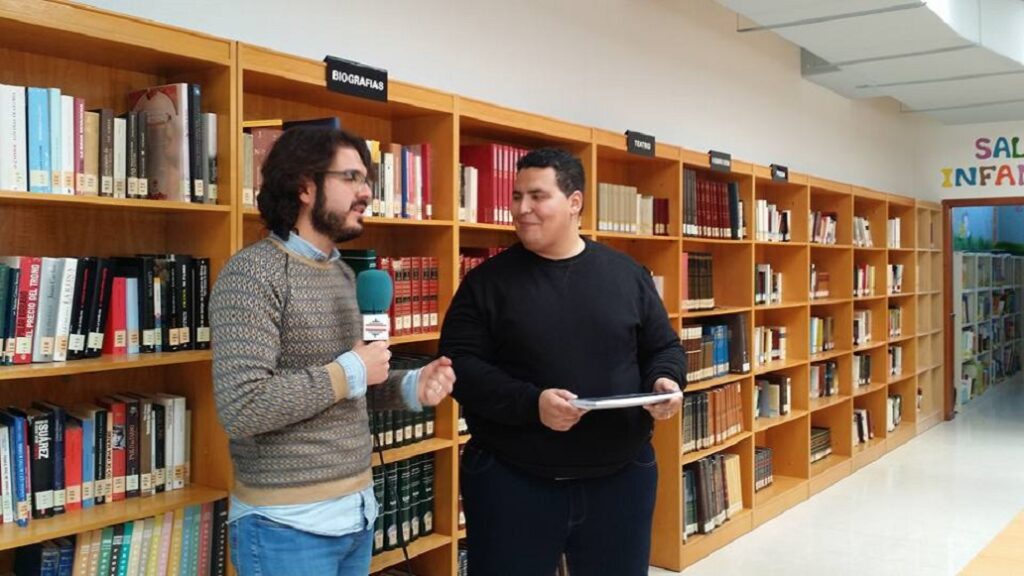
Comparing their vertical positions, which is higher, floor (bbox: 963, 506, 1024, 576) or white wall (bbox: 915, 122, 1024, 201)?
white wall (bbox: 915, 122, 1024, 201)

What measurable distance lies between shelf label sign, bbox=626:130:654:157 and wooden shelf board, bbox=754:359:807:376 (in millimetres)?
1724

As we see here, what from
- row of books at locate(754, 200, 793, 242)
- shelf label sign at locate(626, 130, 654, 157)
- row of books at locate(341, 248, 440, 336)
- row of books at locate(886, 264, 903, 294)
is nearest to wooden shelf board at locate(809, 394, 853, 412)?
row of books at locate(754, 200, 793, 242)

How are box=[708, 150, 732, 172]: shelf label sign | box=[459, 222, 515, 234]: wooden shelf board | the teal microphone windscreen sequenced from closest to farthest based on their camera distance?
the teal microphone windscreen
box=[459, 222, 515, 234]: wooden shelf board
box=[708, 150, 732, 172]: shelf label sign

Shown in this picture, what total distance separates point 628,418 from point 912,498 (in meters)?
4.48

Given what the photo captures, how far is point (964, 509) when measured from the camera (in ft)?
17.9

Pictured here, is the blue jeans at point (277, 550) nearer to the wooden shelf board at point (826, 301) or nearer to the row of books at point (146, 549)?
the row of books at point (146, 549)

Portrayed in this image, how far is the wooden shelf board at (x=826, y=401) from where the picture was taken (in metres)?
5.99

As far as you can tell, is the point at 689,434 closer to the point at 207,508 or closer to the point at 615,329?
the point at 615,329

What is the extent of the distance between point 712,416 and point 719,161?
1421mm

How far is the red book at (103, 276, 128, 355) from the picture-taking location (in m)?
2.16

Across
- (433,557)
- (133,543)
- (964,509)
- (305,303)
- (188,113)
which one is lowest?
(964,509)

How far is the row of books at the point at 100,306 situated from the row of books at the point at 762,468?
13.2ft

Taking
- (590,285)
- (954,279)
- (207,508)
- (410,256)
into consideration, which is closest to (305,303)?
(590,285)

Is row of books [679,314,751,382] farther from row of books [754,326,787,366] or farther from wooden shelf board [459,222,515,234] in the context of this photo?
wooden shelf board [459,222,515,234]
